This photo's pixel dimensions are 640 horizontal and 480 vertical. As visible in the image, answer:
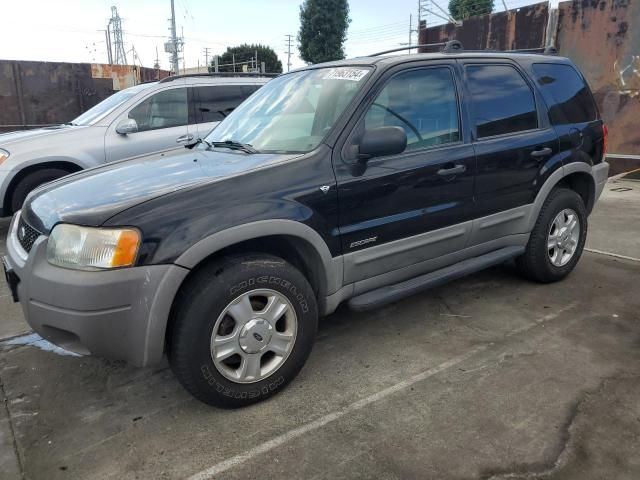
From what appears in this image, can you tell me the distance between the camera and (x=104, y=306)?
2326mm

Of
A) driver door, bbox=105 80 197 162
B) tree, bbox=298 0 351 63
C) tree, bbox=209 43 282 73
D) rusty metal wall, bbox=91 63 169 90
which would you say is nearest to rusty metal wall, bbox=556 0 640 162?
driver door, bbox=105 80 197 162

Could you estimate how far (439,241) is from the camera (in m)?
3.46

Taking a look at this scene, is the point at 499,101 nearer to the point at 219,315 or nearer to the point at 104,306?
the point at 219,315

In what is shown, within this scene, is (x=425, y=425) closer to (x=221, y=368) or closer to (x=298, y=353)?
(x=298, y=353)

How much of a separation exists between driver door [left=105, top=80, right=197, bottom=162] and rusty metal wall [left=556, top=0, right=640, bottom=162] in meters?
7.74

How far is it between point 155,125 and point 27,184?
163 centimetres

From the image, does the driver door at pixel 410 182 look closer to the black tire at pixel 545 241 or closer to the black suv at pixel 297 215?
the black suv at pixel 297 215

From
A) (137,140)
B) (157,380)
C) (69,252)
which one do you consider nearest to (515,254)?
(157,380)

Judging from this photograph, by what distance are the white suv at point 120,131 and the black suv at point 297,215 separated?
2929 millimetres

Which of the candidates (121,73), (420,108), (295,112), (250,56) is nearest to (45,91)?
(121,73)

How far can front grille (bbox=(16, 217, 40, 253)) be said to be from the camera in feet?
8.90

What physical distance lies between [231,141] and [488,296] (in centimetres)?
236

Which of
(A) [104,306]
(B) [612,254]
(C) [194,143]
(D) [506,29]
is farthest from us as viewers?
(D) [506,29]

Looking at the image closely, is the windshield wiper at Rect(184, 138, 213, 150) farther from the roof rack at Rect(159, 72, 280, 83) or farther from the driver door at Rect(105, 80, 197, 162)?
the roof rack at Rect(159, 72, 280, 83)
